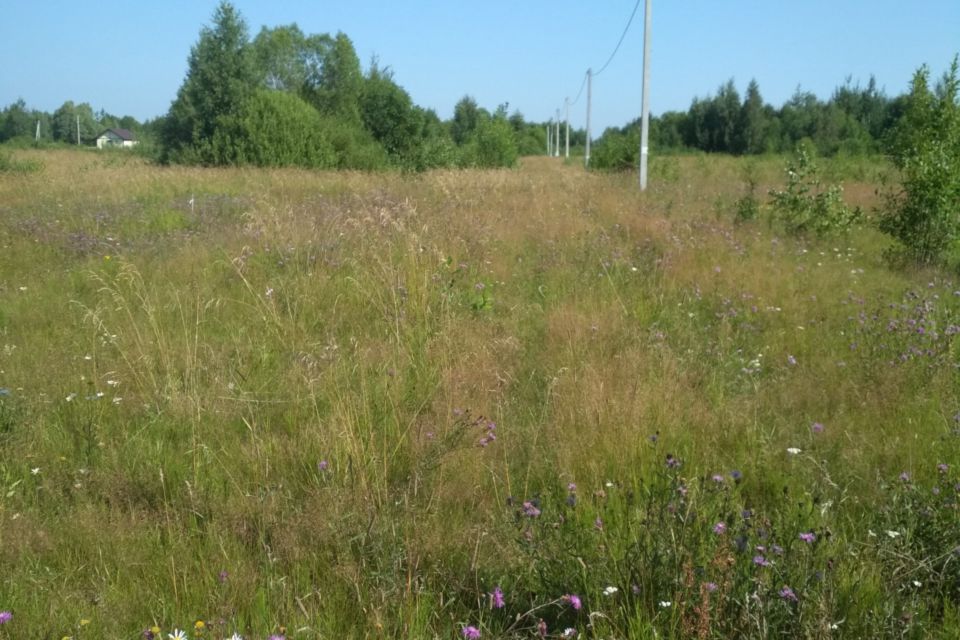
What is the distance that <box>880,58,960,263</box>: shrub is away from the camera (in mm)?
8008

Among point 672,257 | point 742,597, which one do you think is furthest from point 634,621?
point 672,257

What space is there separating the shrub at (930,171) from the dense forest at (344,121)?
67cm

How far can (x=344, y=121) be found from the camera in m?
30.0

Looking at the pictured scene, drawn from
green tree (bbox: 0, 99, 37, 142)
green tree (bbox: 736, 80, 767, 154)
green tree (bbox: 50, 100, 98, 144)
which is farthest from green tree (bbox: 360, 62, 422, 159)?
green tree (bbox: 50, 100, 98, 144)

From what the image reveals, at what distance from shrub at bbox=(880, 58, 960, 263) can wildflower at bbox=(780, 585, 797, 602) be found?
7.76m

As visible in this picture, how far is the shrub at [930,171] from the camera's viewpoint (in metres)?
8.01

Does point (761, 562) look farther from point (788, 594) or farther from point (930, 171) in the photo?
point (930, 171)

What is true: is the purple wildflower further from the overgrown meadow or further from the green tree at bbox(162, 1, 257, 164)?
the green tree at bbox(162, 1, 257, 164)

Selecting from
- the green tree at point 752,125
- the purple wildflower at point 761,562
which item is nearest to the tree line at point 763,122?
the green tree at point 752,125

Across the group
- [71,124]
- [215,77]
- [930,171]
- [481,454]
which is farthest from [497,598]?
[71,124]

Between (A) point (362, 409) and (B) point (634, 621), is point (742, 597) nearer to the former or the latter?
(B) point (634, 621)

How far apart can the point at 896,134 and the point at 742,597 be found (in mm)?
9092

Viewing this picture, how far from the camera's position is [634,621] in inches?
74.5

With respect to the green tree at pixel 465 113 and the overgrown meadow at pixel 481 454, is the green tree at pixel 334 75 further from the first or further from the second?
the overgrown meadow at pixel 481 454
